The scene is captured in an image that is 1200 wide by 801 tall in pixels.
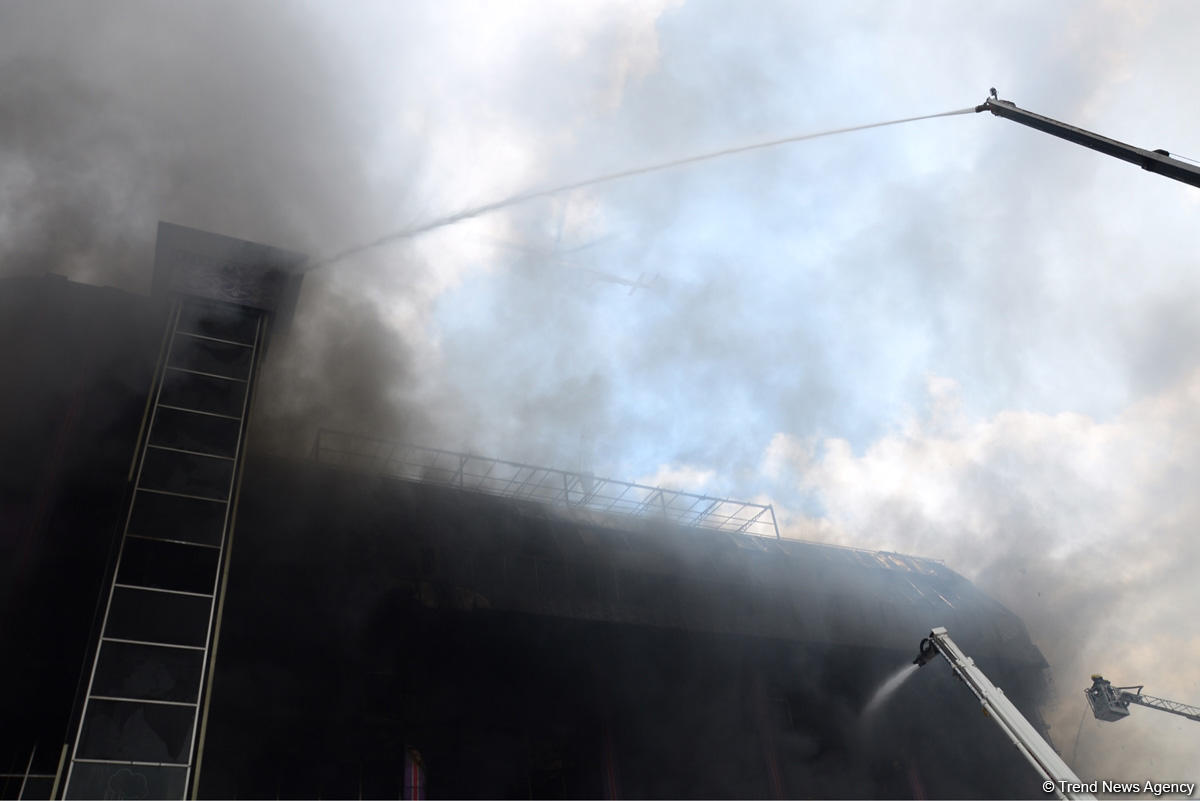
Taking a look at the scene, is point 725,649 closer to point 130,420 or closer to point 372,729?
point 372,729

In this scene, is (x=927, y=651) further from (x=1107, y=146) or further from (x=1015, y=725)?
(x=1107, y=146)

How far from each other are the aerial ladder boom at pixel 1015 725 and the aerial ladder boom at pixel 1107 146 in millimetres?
6953

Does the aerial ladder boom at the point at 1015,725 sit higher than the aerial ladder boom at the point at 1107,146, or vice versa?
the aerial ladder boom at the point at 1107,146

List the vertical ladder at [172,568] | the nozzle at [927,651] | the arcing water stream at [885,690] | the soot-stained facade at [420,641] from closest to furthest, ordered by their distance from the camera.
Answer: the vertical ladder at [172,568] → the soot-stained facade at [420,641] → the nozzle at [927,651] → the arcing water stream at [885,690]

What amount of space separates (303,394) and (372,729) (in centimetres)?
667

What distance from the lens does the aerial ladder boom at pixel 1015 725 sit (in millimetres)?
10109

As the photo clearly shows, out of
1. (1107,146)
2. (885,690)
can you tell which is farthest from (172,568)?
(885,690)

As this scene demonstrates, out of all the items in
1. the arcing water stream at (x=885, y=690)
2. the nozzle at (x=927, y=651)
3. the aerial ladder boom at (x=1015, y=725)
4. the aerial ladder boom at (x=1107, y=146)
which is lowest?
the aerial ladder boom at (x=1015, y=725)

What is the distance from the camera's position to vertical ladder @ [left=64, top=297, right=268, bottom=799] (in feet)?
33.1

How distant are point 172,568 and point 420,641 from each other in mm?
5200

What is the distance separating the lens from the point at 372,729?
14.9m

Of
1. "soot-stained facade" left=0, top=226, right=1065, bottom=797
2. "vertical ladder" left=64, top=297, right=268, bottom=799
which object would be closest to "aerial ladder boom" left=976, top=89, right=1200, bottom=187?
"soot-stained facade" left=0, top=226, right=1065, bottom=797

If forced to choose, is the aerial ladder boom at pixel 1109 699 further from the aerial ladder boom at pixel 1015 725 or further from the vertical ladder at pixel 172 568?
the vertical ladder at pixel 172 568

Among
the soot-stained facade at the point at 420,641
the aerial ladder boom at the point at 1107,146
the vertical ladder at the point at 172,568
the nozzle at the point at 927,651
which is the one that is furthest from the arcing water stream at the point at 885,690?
the vertical ladder at the point at 172,568
